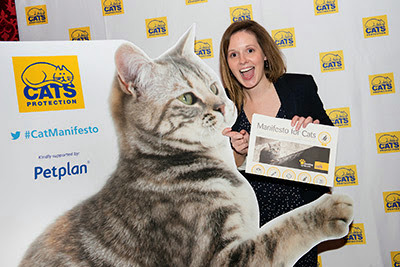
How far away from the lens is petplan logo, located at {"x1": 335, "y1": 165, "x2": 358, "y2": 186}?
9.83 feet

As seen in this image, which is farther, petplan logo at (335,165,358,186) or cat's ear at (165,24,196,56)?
petplan logo at (335,165,358,186)

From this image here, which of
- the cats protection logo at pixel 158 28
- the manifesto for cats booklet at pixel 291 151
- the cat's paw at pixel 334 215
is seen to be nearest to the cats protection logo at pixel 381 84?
the manifesto for cats booklet at pixel 291 151

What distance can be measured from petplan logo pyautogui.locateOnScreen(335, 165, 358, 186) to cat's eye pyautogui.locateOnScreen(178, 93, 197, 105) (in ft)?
4.88

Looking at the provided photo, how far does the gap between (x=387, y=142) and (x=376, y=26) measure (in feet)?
3.15

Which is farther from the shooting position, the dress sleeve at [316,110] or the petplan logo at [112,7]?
the petplan logo at [112,7]

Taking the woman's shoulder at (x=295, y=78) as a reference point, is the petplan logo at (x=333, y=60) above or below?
above

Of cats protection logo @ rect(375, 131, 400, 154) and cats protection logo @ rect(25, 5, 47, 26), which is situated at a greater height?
cats protection logo @ rect(25, 5, 47, 26)

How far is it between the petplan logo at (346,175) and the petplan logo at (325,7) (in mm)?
1299

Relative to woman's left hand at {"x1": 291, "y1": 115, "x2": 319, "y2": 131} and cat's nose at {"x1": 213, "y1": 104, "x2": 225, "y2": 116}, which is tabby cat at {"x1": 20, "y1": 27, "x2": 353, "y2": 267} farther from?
woman's left hand at {"x1": 291, "y1": 115, "x2": 319, "y2": 131}

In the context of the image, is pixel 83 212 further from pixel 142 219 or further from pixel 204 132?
pixel 204 132

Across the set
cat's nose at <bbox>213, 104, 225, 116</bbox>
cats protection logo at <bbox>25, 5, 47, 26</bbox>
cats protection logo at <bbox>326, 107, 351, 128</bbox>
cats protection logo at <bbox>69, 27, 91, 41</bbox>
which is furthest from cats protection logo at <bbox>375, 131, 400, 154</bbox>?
cats protection logo at <bbox>25, 5, 47, 26</bbox>

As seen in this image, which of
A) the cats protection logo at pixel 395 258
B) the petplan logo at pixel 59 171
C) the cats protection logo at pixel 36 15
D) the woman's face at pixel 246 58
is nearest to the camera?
the petplan logo at pixel 59 171

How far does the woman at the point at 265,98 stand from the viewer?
2.37m

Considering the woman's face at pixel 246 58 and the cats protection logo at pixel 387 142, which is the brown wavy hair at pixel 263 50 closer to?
the woman's face at pixel 246 58
